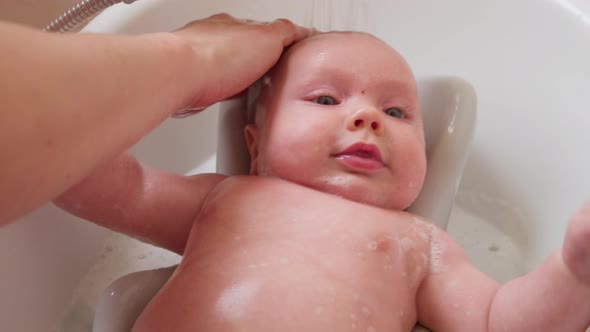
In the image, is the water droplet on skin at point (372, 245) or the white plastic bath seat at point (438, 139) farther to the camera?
the white plastic bath seat at point (438, 139)

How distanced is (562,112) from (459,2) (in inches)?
11.4

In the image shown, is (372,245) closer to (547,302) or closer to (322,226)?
(322,226)

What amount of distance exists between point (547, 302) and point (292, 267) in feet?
0.84

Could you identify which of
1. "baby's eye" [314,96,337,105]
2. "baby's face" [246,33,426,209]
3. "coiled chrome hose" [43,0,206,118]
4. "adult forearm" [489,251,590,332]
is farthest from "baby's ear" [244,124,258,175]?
"adult forearm" [489,251,590,332]

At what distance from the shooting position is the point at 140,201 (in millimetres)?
808

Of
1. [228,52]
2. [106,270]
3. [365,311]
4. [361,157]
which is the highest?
[228,52]

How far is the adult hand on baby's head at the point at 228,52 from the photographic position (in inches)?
29.5

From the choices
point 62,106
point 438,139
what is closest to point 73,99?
point 62,106

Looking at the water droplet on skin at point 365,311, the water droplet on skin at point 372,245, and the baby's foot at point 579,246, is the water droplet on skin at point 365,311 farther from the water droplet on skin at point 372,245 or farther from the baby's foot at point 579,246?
the baby's foot at point 579,246

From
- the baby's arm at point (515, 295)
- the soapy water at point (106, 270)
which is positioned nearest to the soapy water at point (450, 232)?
the soapy water at point (106, 270)

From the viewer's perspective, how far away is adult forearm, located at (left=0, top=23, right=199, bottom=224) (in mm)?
420

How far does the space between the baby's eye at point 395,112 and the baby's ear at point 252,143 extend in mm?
183

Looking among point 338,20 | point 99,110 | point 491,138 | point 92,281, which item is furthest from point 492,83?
point 99,110

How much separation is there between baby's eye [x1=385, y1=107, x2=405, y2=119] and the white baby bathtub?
353 mm
